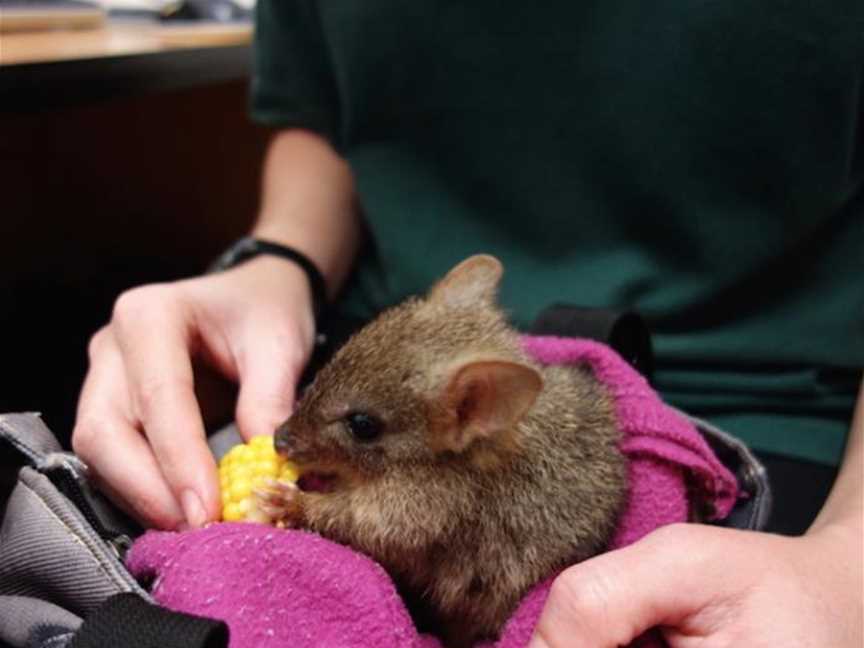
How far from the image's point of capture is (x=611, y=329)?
4.27ft

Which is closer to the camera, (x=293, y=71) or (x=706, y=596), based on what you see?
(x=706, y=596)

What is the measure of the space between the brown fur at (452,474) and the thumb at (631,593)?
17 cm

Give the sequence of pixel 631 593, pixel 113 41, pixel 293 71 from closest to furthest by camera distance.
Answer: pixel 631 593
pixel 293 71
pixel 113 41

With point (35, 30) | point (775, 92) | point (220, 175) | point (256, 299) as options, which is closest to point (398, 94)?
point (256, 299)

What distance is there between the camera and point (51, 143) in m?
2.36

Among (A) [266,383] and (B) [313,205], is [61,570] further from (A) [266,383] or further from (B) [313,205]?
(B) [313,205]

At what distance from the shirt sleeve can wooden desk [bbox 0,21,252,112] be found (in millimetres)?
165

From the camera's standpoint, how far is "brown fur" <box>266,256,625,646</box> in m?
1.09

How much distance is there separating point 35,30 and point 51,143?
1.43ft

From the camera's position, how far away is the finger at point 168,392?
1086 mm

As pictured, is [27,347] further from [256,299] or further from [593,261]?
[593,261]

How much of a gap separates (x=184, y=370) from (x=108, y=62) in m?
0.69

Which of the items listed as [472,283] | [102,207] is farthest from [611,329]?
[102,207]

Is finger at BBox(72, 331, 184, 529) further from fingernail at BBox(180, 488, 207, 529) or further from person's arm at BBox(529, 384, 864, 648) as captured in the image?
person's arm at BBox(529, 384, 864, 648)
